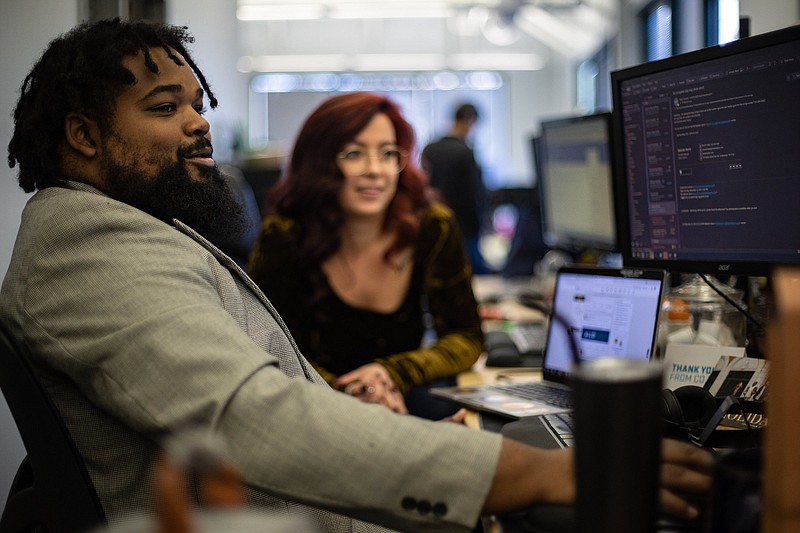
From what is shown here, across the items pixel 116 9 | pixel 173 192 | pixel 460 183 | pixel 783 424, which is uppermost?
pixel 116 9

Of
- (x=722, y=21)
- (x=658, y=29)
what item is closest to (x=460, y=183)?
(x=658, y=29)

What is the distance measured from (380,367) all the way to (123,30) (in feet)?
3.21

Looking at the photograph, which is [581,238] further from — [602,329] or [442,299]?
[602,329]

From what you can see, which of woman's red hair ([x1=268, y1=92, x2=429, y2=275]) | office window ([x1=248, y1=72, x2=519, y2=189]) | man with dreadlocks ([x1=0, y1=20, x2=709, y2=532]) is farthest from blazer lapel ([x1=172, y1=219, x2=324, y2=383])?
office window ([x1=248, y1=72, x2=519, y2=189])

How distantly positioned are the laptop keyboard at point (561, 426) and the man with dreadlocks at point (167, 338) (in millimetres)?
312

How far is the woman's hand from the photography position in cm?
187

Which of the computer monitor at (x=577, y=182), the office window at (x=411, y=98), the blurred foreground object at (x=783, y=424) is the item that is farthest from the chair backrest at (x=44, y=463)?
the office window at (x=411, y=98)

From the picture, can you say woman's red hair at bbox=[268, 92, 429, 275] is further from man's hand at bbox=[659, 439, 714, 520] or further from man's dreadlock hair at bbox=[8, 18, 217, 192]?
man's hand at bbox=[659, 439, 714, 520]

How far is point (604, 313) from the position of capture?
66.1 inches

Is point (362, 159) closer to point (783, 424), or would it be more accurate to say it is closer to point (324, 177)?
point (324, 177)

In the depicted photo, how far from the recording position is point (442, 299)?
223 cm

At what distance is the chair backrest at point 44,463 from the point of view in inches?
36.7

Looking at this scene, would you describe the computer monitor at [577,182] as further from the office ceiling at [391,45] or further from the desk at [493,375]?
the office ceiling at [391,45]

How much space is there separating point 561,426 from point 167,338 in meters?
0.71
